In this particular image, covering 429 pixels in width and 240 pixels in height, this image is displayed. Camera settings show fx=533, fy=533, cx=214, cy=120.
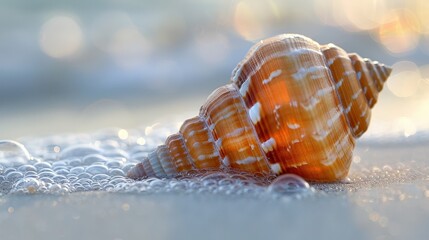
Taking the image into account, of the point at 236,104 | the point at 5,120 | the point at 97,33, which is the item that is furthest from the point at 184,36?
the point at 236,104

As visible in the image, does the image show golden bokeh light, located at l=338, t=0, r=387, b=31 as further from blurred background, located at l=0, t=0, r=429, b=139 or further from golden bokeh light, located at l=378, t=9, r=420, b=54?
golden bokeh light, located at l=378, t=9, r=420, b=54

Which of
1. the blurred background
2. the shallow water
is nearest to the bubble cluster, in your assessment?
the shallow water

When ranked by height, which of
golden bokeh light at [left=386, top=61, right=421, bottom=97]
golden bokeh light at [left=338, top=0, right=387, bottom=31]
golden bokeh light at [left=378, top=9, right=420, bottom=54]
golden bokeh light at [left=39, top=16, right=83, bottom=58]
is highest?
golden bokeh light at [left=39, top=16, right=83, bottom=58]

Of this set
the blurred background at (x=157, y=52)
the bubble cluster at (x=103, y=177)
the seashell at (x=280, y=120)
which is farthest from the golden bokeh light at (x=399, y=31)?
the seashell at (x=280, y=120)

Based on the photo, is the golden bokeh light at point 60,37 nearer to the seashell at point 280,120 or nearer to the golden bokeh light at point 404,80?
the golden bokeh light at point 404,80

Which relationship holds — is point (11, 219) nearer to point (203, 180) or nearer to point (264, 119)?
point (203, 180)

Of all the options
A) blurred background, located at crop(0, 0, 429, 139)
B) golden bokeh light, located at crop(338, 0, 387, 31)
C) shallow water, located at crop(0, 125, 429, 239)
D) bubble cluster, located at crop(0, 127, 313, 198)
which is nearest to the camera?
shallow water, located at crop(0, 125, 429, 239)
